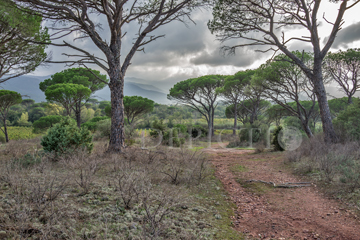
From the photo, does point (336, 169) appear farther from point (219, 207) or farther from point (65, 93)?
point (65, 93)

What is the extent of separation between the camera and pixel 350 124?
791 centimetres

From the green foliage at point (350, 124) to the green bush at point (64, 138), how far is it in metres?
9.52

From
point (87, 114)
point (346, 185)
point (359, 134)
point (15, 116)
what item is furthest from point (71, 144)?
point (15, 116)

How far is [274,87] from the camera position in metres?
12.3

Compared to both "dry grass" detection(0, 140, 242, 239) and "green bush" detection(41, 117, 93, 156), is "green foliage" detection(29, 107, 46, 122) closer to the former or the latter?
"green bush" detection(41, 117, 93, 156)

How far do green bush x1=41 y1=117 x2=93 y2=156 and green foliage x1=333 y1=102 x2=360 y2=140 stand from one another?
9523mm

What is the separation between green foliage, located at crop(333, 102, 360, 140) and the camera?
738 cm

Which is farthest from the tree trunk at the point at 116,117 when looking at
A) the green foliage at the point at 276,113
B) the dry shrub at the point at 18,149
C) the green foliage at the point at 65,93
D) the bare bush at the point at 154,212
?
the green foliage at the point at 65,93

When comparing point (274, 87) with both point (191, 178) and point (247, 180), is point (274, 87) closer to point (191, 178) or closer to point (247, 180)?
point (247, 180)

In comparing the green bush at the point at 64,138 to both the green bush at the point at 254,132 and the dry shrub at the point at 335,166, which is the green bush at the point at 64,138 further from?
the green bush at the point at 254,132

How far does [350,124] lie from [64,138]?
1088 cm

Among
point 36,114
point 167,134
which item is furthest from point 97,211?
point 36,114

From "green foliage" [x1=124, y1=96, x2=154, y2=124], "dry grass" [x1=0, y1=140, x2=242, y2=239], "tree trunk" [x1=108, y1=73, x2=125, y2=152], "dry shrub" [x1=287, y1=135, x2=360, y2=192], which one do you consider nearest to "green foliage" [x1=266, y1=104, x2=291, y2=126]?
"dry shrub" [x1=287, y1=135, x2=360, y2=192]

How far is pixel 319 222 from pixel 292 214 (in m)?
0.37
